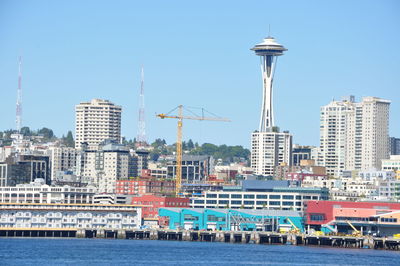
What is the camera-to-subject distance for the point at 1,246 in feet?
651

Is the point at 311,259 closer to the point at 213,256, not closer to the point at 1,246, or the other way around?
the point at 213,256

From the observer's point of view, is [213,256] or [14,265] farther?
[213,256]

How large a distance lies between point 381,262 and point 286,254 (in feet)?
60.8

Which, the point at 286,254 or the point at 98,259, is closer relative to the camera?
the point at 98,259

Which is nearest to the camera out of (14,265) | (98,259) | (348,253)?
(14,265)

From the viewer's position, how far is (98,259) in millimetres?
172750

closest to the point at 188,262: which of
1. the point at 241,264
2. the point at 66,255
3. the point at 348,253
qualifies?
the point at 241,264

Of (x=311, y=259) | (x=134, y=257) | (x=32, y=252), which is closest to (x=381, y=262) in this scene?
(x=311, y=259)

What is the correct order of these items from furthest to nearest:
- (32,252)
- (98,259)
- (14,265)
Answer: (32,252)
(98,259)
(14,265)

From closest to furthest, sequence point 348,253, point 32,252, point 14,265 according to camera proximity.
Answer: point 14,265 < point 32,252 < point 348,253

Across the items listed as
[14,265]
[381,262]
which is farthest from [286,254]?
[14,265]

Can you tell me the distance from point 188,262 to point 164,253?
19.0 metres

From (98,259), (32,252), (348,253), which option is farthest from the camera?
(348,253)

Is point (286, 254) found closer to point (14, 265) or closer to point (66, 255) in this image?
point (66, 255)
